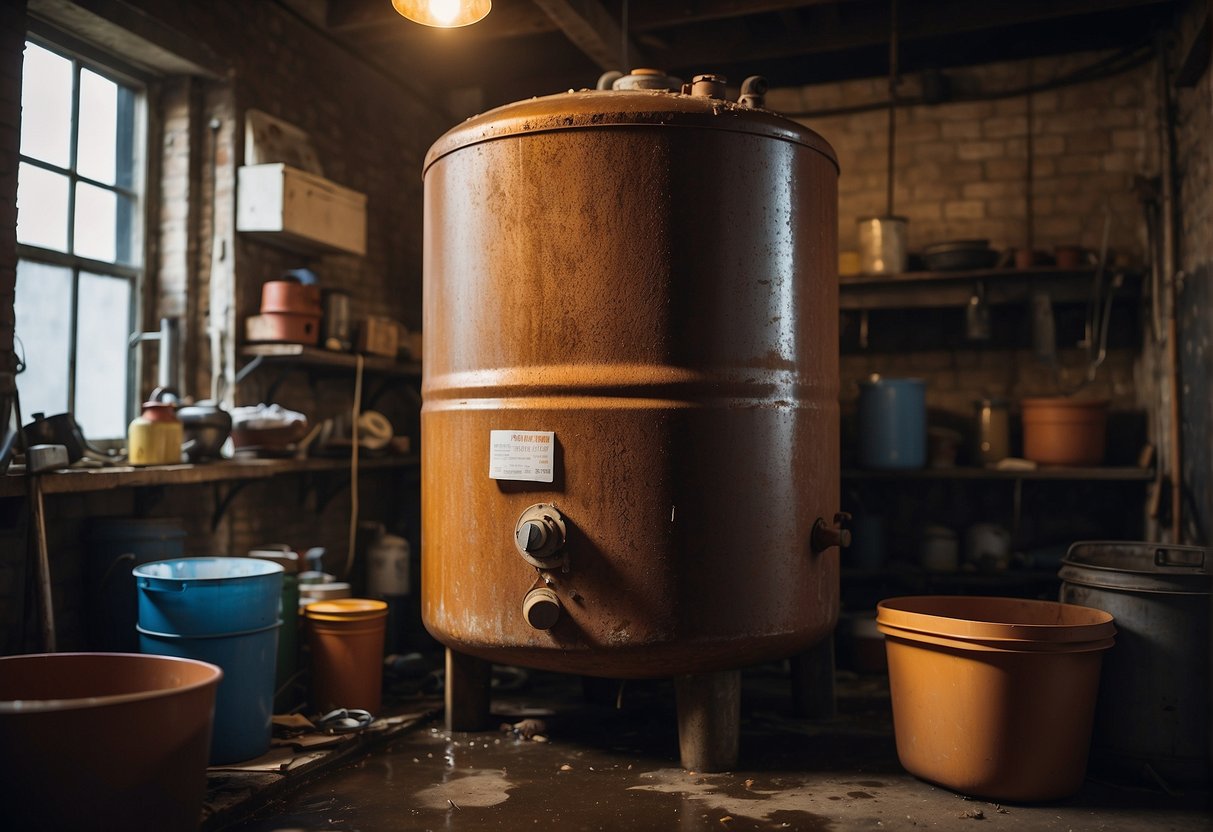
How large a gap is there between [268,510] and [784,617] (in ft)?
8.99

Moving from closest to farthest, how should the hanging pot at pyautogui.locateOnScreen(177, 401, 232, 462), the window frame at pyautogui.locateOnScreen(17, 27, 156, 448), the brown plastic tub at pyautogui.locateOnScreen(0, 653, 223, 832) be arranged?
the brown plastic tub at pyautogui.locateOnScreen(0, 653, 223, 832)
the window frame at pyautogui.locateOnScreen(17, 27, 156, 448)
the hanging pot at pyautogui.locateOnScreen(177, 401, 232, 462)

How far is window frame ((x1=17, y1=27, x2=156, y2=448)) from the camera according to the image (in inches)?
150

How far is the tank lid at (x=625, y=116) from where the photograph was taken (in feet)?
10.2

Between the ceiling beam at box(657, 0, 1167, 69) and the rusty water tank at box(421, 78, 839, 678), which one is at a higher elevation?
the ceiling beam at box(657, 0, 1167, 69)

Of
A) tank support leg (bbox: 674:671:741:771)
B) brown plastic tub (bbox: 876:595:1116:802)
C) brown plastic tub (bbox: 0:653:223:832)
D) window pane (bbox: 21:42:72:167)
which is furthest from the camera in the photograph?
window pane (bbox: 21:42:72:167)

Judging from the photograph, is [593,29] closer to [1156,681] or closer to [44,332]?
[44,332]

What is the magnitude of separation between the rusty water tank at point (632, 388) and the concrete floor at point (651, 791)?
40cm

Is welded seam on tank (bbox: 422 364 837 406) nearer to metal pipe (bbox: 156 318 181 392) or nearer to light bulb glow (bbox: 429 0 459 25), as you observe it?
light bulb glow (bbox: 429 0 459 25)

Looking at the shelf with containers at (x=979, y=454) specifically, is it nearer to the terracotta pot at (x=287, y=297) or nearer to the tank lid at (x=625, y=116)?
the tank lid at (x=625, y=116)

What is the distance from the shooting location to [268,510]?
15.7ft

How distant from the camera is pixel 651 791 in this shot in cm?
313

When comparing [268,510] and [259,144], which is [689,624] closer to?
[268,510]

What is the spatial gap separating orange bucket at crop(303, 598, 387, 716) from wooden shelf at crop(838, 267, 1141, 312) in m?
3.01

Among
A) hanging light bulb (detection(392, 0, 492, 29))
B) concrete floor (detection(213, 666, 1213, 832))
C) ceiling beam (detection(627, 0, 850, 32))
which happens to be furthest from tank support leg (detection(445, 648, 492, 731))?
ceiling beam (detection(627, 0, 850, 32))
